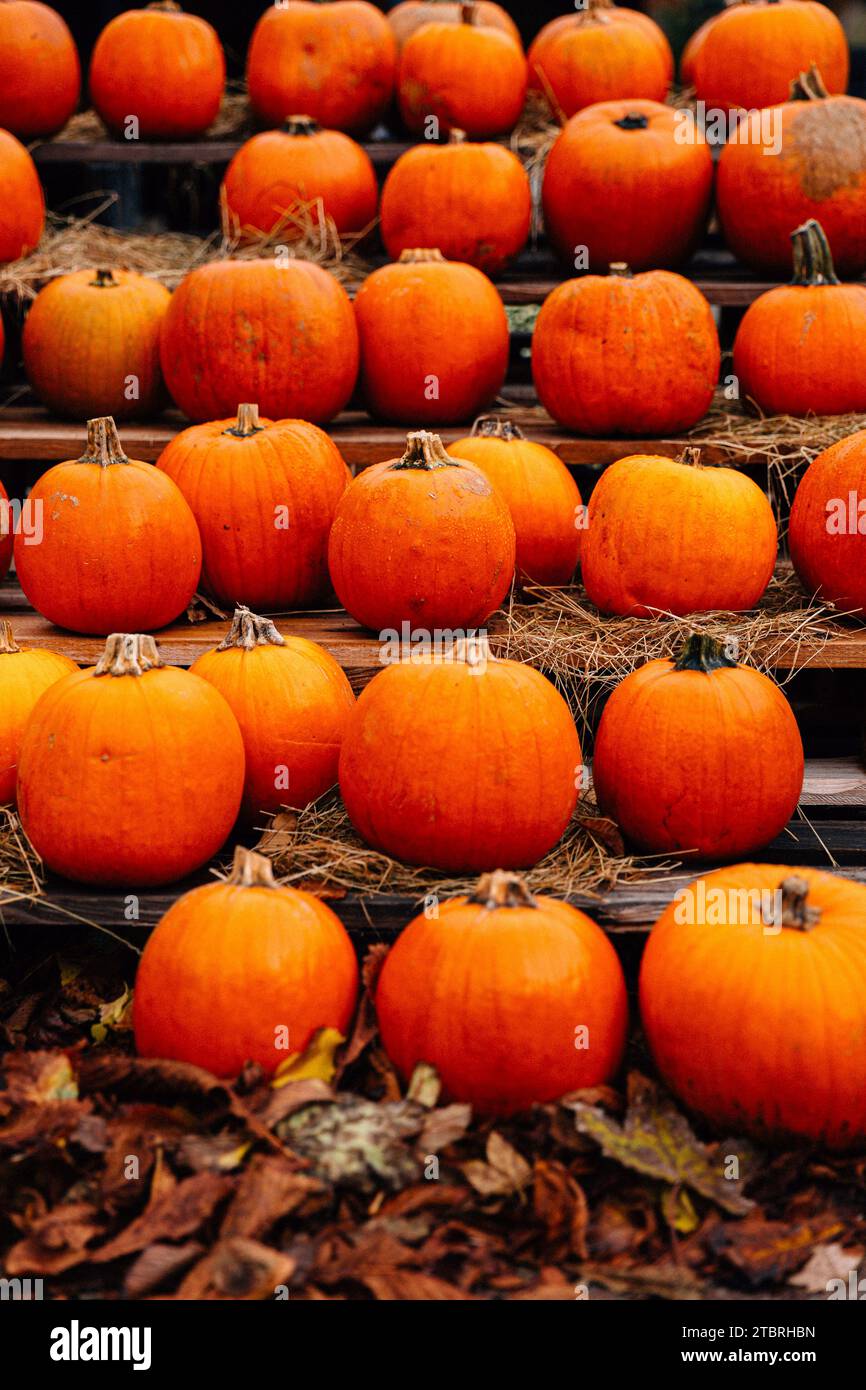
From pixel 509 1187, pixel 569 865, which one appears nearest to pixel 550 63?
pixel 569 865

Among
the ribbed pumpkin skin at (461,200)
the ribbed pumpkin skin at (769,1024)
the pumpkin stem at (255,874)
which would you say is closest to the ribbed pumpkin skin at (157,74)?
the ribbed pumpkin skin at (461,200)

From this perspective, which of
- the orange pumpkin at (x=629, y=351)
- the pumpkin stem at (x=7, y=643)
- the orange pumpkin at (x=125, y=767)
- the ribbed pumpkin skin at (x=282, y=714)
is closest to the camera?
the orange pumpkin at (x=125, y=767)

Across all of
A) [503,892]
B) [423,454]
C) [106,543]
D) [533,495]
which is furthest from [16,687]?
[533,495]

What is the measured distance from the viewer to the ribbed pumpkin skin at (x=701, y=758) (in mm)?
2393

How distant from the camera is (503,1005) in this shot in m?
2.02

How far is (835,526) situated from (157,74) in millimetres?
2896

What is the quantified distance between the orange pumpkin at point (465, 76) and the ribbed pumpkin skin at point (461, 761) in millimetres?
2694

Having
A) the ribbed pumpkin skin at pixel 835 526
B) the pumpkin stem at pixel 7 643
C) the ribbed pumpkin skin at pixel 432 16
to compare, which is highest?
the ribbed pumpkin skin at pixel 432 16

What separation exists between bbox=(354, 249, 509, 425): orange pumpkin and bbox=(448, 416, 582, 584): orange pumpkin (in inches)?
16.2

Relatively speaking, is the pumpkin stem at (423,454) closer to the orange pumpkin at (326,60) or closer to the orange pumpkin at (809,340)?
the orange pumpkin at (809,340)

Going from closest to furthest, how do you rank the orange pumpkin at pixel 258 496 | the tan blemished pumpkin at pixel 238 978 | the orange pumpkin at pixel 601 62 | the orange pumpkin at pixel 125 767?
the tan blemished pumpkin at pixel 238 978, the orange pumpkin at pixel 125 767, the orange pumpkin at pixel 258 496, the orange pumpkin at pixel 601 62

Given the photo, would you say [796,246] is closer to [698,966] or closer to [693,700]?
[693,700]

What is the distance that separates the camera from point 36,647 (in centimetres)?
285
